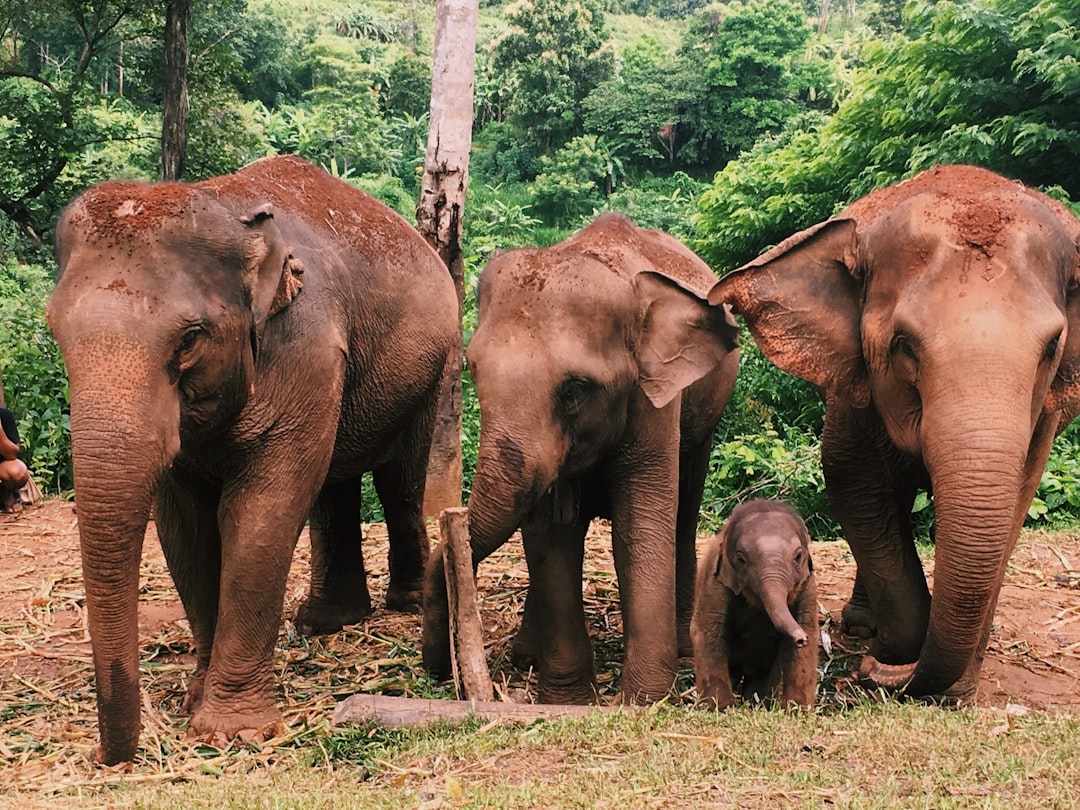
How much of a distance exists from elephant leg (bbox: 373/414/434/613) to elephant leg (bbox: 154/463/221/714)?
154 centimetres

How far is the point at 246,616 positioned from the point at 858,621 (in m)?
3.28

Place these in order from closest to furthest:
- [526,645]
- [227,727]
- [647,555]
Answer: [227,727] → [647,555] → [526,645]

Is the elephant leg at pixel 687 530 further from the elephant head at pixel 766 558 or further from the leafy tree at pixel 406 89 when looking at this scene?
the leafy tree at pixel 406 89

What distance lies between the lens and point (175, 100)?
416 inches

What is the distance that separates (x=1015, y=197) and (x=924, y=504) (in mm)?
5583

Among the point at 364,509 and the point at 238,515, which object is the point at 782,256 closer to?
the point at 238,515

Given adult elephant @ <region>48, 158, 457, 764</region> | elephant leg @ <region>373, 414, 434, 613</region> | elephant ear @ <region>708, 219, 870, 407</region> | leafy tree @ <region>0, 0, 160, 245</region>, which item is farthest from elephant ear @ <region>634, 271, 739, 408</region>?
leafy tree @ <region>0, 0, 160, 245</region>

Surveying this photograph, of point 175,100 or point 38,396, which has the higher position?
point 175,100

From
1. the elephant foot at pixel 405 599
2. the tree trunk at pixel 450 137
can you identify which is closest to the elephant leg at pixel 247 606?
the elephant foot at pixel 405 599

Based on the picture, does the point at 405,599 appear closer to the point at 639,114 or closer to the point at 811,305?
the point at 811,305

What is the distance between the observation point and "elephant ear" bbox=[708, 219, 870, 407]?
495cm

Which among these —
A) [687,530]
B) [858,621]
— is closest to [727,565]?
[687,530]

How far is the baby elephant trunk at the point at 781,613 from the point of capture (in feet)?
13.3

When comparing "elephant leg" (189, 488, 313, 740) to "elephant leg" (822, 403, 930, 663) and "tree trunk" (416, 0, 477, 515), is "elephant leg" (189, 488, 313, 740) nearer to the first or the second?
"elephant leg" (822, 403, 930, 663)
